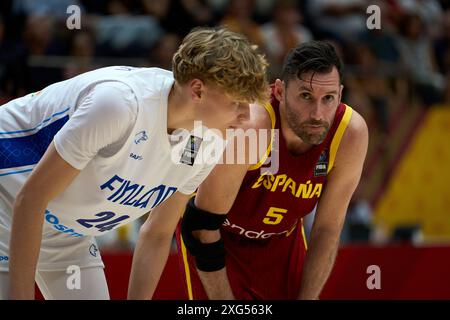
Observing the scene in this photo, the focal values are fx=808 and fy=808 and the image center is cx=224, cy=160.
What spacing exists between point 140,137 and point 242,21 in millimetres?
4871

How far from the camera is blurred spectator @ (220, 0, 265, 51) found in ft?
23.9

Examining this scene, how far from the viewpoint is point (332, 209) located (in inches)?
139

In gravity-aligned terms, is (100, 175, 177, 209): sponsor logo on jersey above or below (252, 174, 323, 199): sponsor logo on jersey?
above

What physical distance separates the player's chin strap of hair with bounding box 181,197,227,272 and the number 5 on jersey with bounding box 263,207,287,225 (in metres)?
0.26

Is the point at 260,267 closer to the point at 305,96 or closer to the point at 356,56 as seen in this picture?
the point at 305,96

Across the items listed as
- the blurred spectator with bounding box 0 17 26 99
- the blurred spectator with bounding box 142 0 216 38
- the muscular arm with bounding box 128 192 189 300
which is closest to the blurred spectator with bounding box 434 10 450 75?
the blurred spectator with bounding box 142 0 216 38

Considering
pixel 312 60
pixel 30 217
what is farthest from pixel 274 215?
pixel 30 217

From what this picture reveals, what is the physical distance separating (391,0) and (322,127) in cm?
556

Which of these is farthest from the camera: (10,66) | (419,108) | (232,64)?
(419,108)

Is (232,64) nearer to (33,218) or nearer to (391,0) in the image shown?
(33,218)

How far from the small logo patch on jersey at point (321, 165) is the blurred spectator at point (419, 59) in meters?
4.62

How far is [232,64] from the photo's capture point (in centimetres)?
260

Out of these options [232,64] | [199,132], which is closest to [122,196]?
[199,132]

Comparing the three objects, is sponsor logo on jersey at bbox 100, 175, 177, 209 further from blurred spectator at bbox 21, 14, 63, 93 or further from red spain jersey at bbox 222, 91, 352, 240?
blurred spectator at bbox 21, 14, 63, 93
